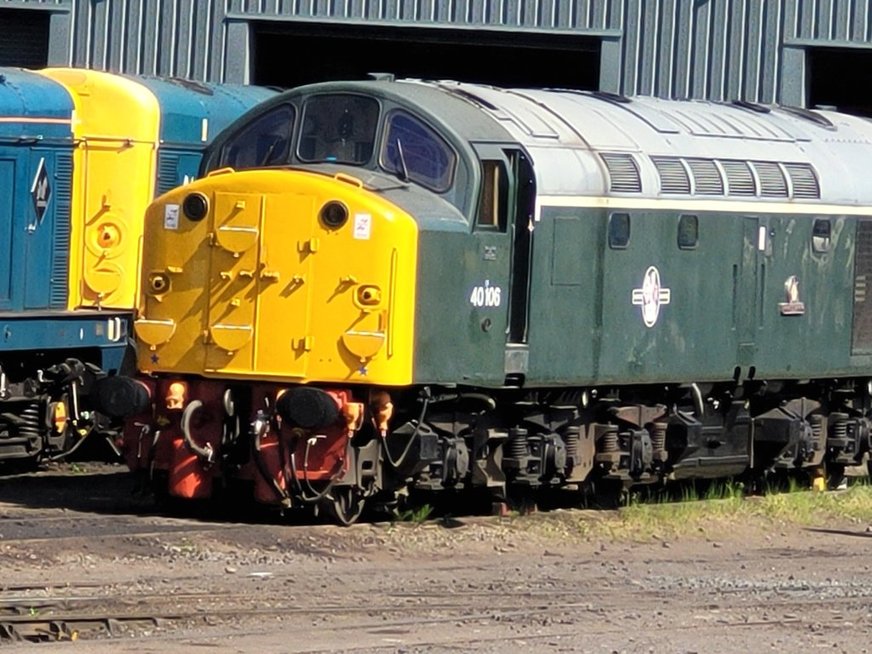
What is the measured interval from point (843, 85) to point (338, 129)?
22.2m

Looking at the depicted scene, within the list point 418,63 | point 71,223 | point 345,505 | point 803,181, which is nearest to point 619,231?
point 803,181

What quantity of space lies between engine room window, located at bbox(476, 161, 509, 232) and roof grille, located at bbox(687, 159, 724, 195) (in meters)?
2.13

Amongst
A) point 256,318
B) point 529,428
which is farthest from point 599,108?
point 256,318

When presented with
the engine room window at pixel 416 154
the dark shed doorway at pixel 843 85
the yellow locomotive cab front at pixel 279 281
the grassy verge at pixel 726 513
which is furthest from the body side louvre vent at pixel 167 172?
the dark shed doorway at pixel 843 85

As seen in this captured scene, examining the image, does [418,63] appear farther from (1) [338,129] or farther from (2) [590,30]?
(1) [338,129]

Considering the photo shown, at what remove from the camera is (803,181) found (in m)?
16.8

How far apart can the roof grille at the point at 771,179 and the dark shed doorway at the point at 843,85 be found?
14.3 metres

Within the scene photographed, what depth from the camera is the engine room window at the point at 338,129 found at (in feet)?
46.6

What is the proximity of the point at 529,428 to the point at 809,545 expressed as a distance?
2.13m

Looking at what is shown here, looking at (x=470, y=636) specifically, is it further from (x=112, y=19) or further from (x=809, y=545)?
(x=112, y=19)

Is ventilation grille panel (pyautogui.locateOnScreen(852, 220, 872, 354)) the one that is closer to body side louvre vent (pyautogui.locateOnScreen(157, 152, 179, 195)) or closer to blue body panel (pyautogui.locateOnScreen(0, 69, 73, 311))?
body side louvre vent (pyautogui.locateOnScreen(157, 152, 179, 195))

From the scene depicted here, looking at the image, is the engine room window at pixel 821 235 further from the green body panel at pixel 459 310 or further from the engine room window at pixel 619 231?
the green body panel at pixel 459 310

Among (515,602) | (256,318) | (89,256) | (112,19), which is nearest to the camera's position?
(515,602)

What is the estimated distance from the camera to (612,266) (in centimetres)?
1505
